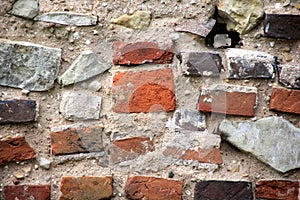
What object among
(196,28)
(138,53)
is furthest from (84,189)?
(196,28)

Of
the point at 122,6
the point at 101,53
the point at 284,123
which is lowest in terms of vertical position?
the point at 284,123

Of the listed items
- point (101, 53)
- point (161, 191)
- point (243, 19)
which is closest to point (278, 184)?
point (161, 191)

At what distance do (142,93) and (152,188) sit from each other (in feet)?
0.69

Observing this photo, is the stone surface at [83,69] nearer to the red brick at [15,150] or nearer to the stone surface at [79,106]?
the stone surface at [79,106]

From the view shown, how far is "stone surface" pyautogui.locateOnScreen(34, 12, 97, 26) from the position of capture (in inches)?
42.2

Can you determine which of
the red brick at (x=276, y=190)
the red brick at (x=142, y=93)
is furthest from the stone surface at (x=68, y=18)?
the red brick at (x=276, y=190)

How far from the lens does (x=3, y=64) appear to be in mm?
1036

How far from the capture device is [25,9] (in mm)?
1068

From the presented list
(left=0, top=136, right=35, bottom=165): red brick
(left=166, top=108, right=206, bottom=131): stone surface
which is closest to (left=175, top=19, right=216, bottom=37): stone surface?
(left=166, top=108, right=206, bottom=131): stone surface

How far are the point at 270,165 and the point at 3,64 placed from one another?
63 centimetres

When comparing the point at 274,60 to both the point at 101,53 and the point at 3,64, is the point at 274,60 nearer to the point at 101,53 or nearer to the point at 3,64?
the point at 101,53

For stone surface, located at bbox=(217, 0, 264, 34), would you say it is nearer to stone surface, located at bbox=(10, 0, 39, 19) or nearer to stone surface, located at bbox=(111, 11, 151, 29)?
stone surface, located at bbox=(111, 11, 151, 29)

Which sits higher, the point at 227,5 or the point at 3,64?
the point at 227,5

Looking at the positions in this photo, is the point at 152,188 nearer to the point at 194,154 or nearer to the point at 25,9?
the point at 194,154
